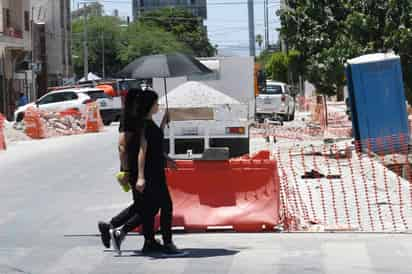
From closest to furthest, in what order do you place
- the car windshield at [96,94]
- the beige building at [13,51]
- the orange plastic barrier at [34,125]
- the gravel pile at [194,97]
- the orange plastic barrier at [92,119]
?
the gravel pile at [194,97] < the orange plastic barrier at [34,125] < the orange plastic barrier at [92,119] < the car windshield at [96,94] < the beige building at [13,51]

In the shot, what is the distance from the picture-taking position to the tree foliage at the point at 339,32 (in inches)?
1118

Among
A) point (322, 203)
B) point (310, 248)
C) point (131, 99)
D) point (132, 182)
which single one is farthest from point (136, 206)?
point (322, 203)

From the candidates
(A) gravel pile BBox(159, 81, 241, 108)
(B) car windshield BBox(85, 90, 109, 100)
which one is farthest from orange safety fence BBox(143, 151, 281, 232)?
(B) car windshield BBox(85, 90, 109, 100)

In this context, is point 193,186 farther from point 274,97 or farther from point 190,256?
point 274,97

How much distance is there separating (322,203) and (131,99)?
5.52 metres

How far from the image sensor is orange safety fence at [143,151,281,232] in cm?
1225

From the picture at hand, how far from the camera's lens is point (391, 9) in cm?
2872

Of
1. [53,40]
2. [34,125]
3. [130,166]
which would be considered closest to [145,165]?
[130,166]

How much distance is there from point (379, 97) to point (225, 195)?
13.7 m

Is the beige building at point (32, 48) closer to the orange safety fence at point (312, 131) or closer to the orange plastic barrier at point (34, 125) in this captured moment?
the orange plastic barrier at point (34, 125)

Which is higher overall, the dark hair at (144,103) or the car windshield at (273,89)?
the dark hair at (144,103)

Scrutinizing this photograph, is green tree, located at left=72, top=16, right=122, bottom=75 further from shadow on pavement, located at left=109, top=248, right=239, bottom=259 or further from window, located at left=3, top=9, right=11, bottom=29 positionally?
shadow on pavement, located at left=109, top=248, right=239, bottom=259

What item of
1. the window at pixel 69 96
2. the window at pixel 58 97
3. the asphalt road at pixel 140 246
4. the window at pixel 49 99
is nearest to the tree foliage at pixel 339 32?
the asphalt road at pixel 140 246

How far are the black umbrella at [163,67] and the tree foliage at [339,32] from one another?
15.8 meters
